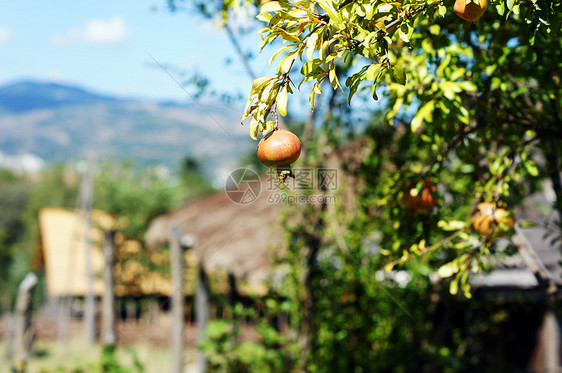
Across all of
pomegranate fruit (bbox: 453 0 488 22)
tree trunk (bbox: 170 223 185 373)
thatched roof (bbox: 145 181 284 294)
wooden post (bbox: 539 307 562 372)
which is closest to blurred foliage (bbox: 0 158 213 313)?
thatched roof (bbox: 145 181 284 294)

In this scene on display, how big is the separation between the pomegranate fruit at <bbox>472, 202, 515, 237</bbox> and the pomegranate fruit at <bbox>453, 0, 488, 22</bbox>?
1077 millimetres

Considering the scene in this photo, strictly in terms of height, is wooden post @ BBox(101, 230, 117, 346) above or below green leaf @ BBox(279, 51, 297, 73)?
below

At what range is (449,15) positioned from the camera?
226 centimetres

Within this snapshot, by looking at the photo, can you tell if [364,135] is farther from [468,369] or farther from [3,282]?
[3,282]

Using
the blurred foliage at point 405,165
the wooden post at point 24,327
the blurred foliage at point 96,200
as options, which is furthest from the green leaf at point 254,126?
the blurred foliage at point 96,200

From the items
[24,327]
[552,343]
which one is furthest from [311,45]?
[552,343]

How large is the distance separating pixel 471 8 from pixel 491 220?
1.18m

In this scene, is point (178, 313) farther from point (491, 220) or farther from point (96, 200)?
point (96, 200)

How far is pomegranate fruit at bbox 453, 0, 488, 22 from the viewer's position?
1.57m

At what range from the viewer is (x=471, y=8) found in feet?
5.19

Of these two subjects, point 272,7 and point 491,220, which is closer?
point 272,7

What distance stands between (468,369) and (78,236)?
1545 cm

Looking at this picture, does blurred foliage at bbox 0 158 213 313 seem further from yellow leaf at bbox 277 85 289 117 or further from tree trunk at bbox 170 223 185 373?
yellow leaf at bbox 277 85 289 117

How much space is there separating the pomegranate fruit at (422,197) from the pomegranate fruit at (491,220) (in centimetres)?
22
